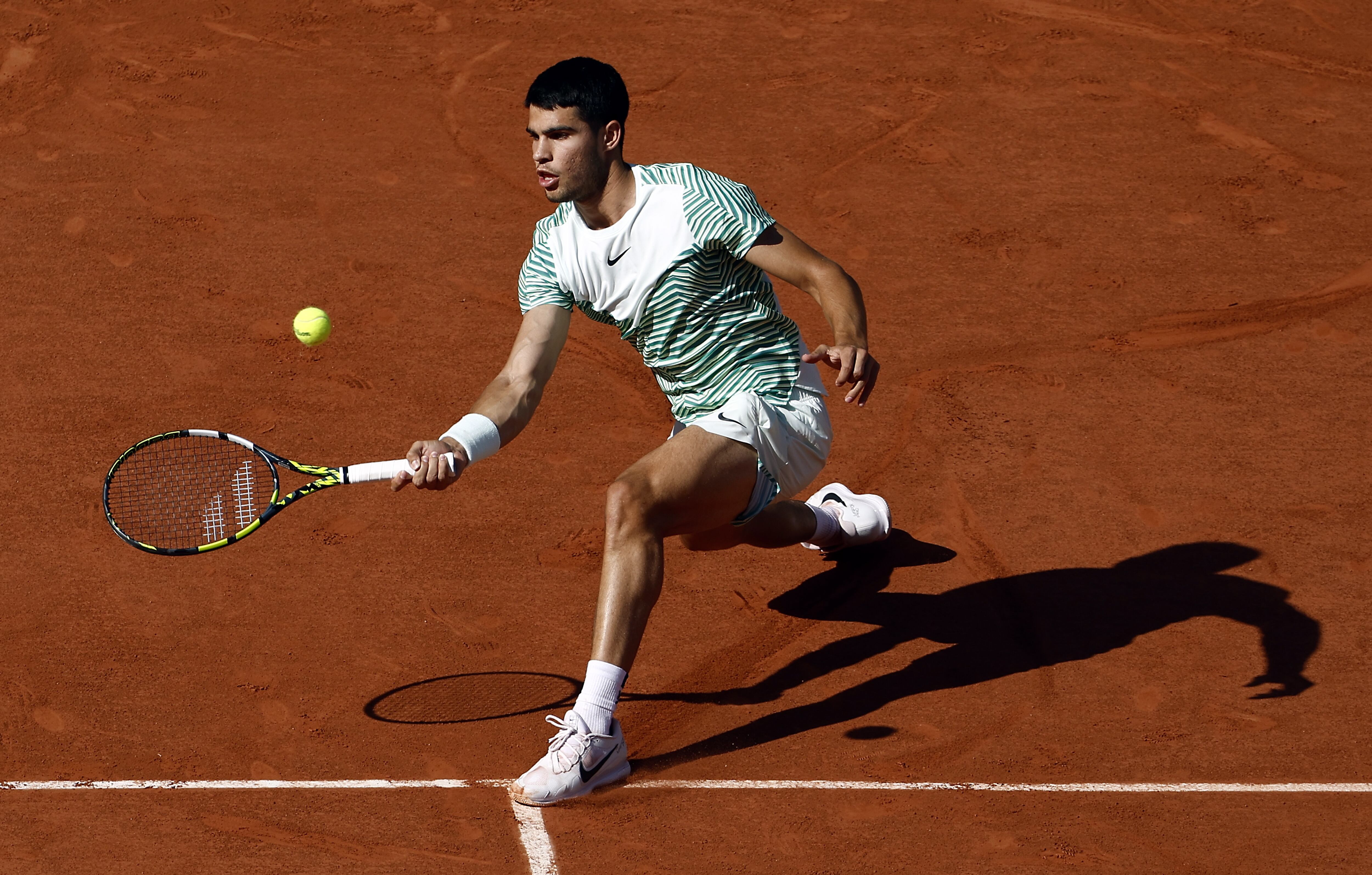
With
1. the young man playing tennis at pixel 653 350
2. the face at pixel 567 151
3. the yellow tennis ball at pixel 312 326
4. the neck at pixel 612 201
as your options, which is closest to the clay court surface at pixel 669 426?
the yellow tennis ball at pixel 312 326

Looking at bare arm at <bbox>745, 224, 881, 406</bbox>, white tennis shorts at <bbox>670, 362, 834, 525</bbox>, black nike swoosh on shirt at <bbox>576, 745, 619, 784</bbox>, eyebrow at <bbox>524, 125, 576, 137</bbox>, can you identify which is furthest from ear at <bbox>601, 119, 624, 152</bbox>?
→ black nike swoosh on shirt at <bbox>576, 745, 619, 784</bbox>

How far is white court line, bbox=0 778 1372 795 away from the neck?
182cm

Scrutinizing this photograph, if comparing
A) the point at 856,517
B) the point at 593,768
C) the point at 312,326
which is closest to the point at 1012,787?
the point at 593,768

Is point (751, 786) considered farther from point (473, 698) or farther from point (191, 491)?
point (191, 491)

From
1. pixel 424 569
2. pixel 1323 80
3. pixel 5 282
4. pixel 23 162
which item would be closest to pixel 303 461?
pixel 424 569

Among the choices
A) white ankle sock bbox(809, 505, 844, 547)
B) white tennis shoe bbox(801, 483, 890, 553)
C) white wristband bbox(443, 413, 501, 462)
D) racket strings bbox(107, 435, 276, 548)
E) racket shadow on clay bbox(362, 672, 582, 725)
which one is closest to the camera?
white wristband bbox(443, 413, 501, 462)

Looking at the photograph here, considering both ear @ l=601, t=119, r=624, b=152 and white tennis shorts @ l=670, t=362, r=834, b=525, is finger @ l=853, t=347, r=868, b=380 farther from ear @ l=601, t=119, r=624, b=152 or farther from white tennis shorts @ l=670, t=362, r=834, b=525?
ear @ l=601, t=119, r=624, b=152

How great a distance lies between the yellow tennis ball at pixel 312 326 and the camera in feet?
21.0

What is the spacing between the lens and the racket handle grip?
14.7 ft

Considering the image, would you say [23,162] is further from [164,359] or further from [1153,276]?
[1153,276]

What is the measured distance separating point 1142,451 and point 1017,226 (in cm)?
213

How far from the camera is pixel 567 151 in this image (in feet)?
15.6

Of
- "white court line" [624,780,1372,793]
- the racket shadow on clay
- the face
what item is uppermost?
the face

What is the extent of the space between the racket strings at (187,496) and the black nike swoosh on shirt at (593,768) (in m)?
1.61
